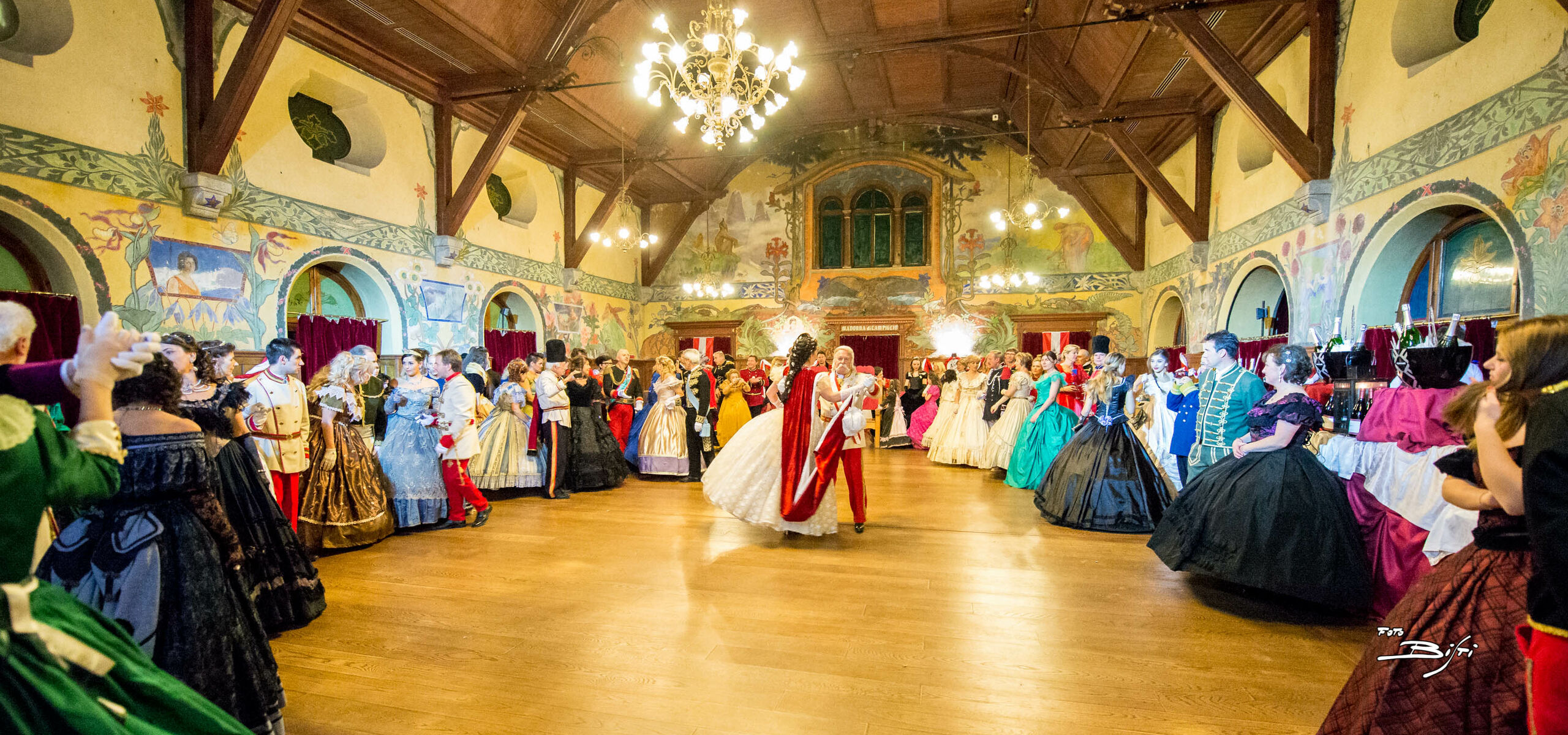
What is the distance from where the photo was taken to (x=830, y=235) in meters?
14.3

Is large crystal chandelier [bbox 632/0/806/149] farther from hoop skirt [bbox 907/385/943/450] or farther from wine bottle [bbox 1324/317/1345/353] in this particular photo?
hoop skirt [bbox 907/385/943/450]

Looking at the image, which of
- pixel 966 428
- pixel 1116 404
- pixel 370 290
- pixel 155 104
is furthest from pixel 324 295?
pixel 1116 404

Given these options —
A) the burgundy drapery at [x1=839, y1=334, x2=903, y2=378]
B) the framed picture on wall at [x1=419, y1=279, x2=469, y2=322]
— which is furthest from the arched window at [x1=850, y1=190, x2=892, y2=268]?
the framed picture on wall at [x1=419, y1=279, x2=469, y2=322]

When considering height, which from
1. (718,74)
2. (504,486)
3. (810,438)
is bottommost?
(504,486)

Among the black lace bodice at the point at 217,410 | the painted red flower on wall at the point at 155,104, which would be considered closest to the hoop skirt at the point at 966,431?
the black lace bodice at the point at 217,410

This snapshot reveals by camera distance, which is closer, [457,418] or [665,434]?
[457,418]

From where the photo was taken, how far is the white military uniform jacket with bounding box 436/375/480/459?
5.18 m

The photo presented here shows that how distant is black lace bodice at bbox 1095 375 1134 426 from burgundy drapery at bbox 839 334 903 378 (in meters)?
8.26

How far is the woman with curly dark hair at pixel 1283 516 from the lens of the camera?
3174 mm

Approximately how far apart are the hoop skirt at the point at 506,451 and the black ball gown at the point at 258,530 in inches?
120

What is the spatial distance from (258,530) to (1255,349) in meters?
9.58

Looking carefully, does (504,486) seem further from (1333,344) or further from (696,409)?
(1333,344)

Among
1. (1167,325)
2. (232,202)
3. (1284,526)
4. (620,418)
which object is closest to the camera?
(1284,526)

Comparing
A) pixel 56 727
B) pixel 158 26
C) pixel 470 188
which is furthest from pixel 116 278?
pixel 56 727
